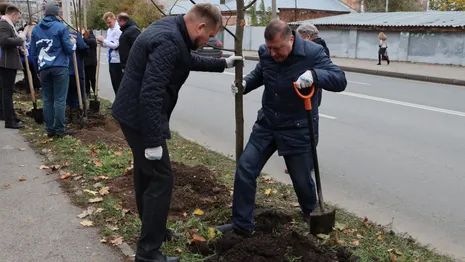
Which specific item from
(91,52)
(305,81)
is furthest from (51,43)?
(305,81)

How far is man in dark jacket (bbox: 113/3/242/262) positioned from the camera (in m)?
2.99

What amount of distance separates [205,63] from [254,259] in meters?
1.63

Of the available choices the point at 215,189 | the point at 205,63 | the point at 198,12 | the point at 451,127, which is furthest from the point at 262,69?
the point at 451,127

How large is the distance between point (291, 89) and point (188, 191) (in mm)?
1657

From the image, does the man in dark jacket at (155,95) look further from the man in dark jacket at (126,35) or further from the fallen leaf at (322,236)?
the man in dark jacket at (126,35)

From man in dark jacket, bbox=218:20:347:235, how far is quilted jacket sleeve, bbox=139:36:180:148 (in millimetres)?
970

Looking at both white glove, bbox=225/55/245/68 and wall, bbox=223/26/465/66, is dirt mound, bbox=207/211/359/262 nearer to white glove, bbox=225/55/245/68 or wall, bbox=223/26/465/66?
white glove, bbox=225/55/245/68

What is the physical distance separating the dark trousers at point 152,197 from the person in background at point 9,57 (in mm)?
5190

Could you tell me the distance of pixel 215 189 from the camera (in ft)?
16.1

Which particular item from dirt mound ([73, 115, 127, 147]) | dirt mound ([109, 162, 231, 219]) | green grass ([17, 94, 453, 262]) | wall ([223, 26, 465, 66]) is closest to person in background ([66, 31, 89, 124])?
dirt mound ([73, 115, 127, 147])

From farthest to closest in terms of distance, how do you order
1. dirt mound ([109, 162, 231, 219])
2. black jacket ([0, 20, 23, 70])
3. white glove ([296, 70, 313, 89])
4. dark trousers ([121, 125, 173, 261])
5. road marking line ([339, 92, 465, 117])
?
road marking line ([339, 92, 465, 117]) → black jacket ([0, 20, 23, 70]) → dirt mound ([109, 162, 231, 219]) → white glove ([296, 70, 313, 89]) → dark trousers ([121, 125, 173, 261])

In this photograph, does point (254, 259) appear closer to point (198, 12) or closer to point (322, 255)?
point (322, 255)

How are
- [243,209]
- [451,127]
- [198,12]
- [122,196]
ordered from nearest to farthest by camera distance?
[198,12] < [243,209] < [122,196] < [451,127]

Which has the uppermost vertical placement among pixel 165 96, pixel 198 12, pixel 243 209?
pixel 198 12
